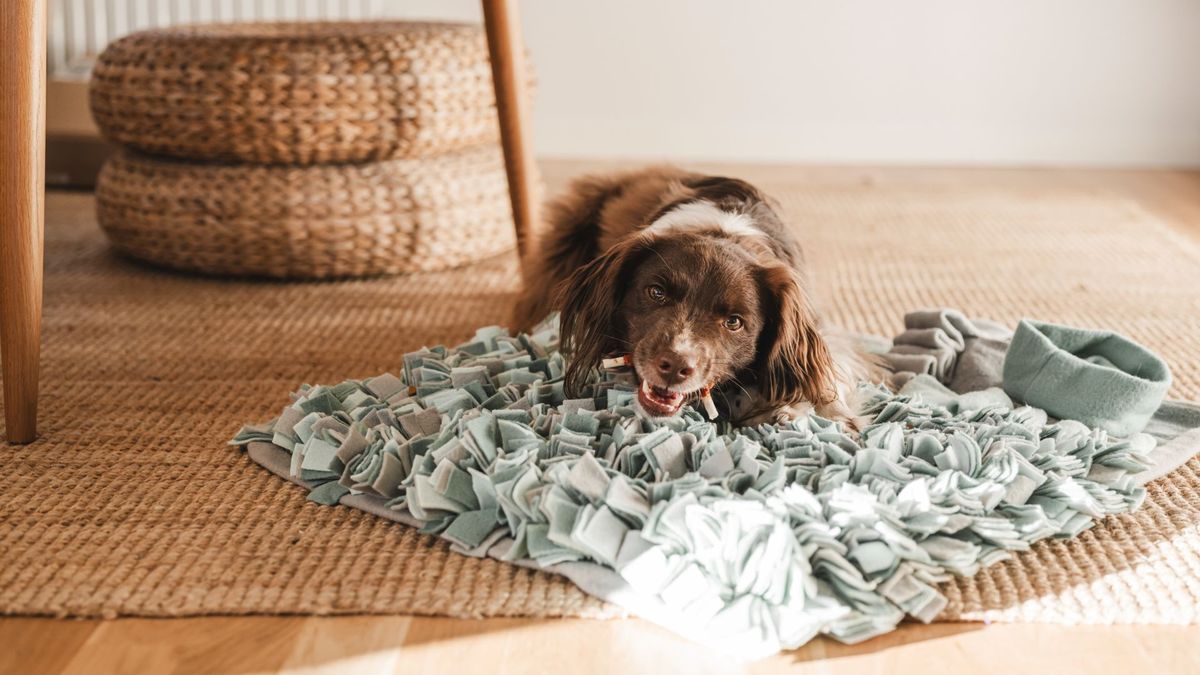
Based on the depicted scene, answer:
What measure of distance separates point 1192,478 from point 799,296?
1.87ft

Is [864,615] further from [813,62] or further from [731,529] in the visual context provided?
[813,62]

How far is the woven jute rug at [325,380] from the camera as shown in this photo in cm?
117

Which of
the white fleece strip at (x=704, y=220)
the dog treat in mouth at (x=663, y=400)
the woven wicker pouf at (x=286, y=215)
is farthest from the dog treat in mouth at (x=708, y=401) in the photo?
the woven wicker pouf at (x=286, y=215)

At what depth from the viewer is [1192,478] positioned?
4.82ft

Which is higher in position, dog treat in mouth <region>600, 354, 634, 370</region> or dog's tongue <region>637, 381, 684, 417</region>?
dog treat in mouth <region>600, 354, 634, 370</region>

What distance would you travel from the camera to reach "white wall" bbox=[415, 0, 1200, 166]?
13.6ft

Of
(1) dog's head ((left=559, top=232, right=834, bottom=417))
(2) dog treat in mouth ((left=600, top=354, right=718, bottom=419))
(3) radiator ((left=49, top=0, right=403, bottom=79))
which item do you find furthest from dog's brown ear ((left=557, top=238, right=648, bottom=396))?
(3) radiator ((left=49, top=0, right=403, bottom=79))

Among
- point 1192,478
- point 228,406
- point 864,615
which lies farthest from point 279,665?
point 1192,478

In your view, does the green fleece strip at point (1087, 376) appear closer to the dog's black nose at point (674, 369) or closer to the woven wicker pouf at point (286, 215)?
the dog's black nose at point (674, 369)

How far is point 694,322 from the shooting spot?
146 cm

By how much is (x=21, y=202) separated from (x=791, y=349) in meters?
1.04

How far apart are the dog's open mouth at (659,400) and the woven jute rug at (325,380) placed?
1.09ft

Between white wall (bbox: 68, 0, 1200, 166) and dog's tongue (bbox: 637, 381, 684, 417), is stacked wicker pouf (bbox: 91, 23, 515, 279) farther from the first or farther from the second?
white wall (bbox: 68, 0, 1200, 166)

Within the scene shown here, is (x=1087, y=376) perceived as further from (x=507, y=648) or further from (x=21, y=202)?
(x=21, y=202)
